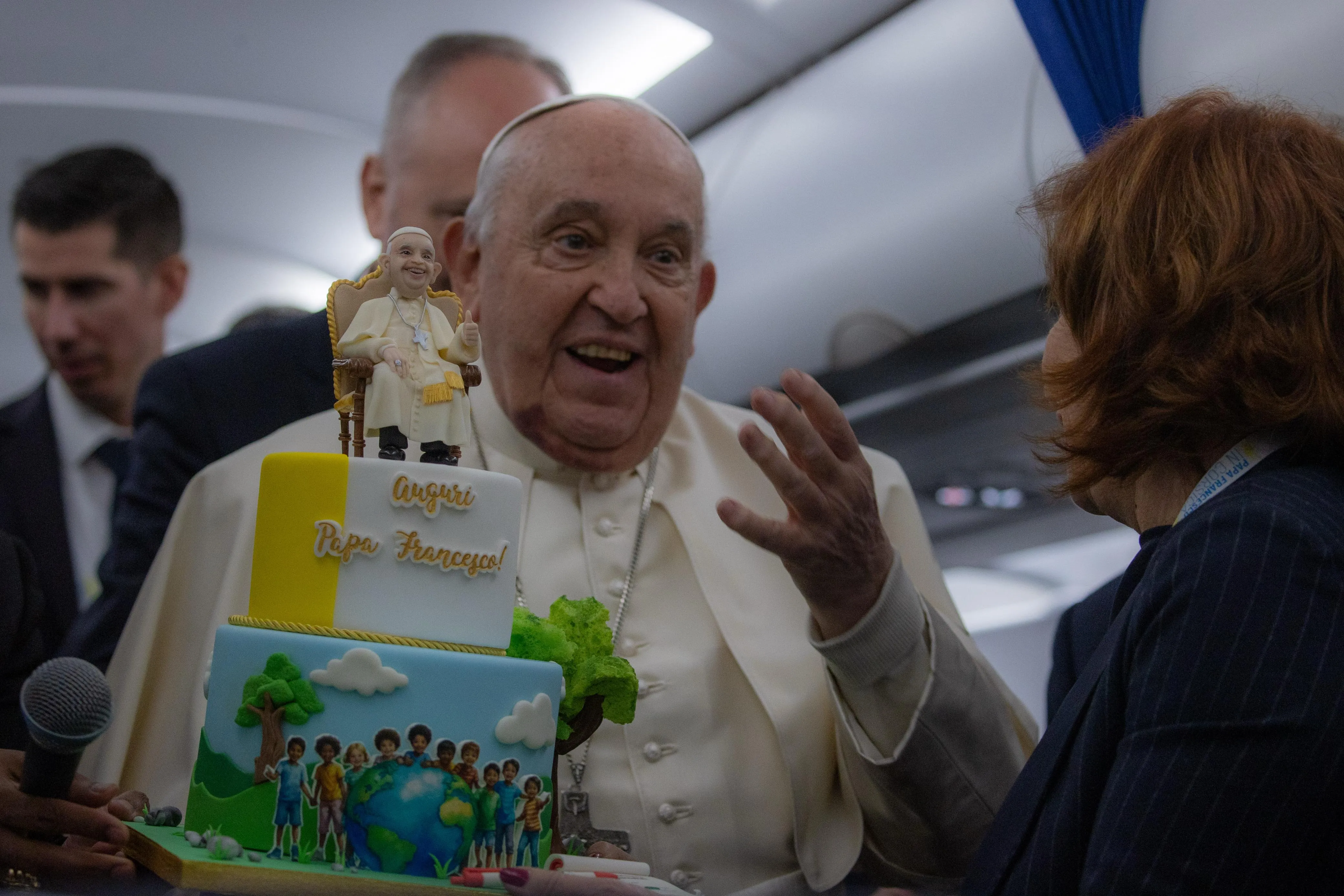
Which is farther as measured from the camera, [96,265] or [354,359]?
[96,265]

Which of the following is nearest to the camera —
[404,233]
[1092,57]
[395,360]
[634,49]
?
[395,360]

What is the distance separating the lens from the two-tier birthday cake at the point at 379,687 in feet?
5.45

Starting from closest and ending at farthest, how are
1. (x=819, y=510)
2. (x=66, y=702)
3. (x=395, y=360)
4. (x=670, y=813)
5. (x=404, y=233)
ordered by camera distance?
(x=66, y=702) → (x=395, y=360) → (x=404, y=233) → (x=819, y=510) → (x=670, y=813)

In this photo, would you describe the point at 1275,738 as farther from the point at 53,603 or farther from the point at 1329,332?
the point at 53,603

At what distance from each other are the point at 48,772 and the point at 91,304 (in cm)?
373

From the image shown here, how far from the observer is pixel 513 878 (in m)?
1.56

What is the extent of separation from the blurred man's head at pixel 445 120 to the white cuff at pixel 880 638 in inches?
81.2

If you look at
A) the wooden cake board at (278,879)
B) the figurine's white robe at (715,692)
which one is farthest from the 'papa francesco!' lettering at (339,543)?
the figurine's white robe at (715,692)

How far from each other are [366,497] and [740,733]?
1029mm

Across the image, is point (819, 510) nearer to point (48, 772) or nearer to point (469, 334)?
point (469, 334)

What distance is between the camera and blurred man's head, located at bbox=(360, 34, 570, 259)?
3879mm

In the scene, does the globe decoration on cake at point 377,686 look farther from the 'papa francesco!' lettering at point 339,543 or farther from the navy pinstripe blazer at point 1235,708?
the navy pinstripe blazer at point 1235,708

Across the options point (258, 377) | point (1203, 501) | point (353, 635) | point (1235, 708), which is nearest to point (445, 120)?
point (258, 377)

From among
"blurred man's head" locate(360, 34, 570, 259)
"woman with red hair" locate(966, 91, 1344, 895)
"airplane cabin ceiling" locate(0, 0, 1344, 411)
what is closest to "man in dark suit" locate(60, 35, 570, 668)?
"blurred man's head" locate(360, 34, 570, 259)
